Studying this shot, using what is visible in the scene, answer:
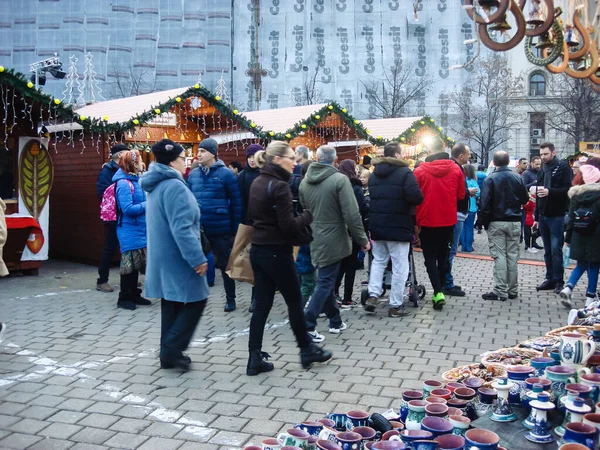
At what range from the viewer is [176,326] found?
5039 mm

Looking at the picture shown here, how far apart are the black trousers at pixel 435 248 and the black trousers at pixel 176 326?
3.28m

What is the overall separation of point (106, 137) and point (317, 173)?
5793 mm

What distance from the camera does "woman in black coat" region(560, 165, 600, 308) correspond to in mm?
7145

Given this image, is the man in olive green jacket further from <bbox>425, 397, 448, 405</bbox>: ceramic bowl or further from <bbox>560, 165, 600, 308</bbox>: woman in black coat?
<bbox>425, 397, 448, 405</bbox>: ceramic bowl

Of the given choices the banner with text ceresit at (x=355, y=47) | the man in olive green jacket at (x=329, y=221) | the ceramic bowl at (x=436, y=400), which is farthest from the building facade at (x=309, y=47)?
the ceramic bowl at (x=436, y=400)

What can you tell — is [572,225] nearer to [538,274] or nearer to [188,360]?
[538,274]

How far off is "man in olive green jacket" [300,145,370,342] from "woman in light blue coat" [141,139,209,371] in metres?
1.31

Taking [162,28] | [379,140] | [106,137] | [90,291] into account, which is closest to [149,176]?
[90,291]

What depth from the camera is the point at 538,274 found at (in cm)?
1009

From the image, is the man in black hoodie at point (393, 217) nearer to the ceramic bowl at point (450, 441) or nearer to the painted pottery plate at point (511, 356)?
the painted pottery plate at point (511, 356)

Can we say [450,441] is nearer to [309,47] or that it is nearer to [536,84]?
[309,47]

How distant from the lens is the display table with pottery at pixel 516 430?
7.90 feet

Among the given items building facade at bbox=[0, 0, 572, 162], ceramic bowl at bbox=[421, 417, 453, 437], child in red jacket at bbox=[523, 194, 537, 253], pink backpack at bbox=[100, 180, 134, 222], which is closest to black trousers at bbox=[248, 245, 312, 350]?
ceramic bowl at bbox=[421, 417, 453, 437]

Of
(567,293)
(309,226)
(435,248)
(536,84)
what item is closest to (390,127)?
(435,248)
